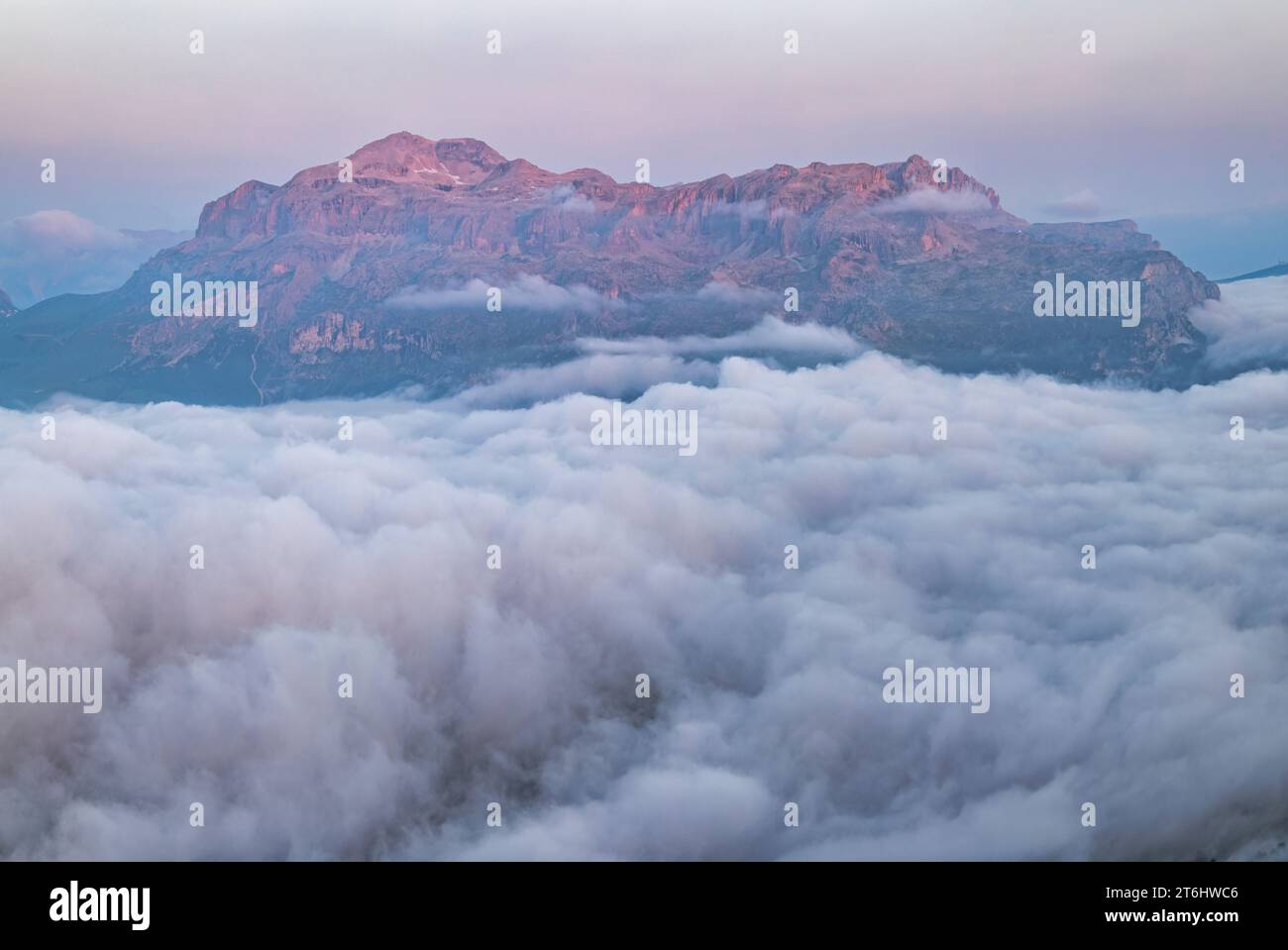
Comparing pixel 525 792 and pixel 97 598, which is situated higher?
pixel 97 598

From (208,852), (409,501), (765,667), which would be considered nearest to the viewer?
(208,852)

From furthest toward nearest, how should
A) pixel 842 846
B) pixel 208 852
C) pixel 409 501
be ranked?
pixel 409 501
pixel 208 852
pixel 842 846

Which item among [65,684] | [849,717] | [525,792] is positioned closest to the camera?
[849,717]

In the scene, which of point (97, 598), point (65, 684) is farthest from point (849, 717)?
point (65, 684)

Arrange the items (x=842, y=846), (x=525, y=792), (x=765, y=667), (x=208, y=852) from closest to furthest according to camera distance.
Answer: (x=842, y=846)
(x=208, y=852)
(x=525, y=792)
(x=765, y=667)

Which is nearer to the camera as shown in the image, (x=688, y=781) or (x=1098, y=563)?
(x=688, y=781)

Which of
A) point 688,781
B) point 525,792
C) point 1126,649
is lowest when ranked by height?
point 525,792

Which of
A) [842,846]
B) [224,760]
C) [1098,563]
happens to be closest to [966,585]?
[1098,563]

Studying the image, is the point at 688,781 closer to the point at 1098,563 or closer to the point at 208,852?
the point at 208,852

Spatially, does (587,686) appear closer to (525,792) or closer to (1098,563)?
(525,792)
